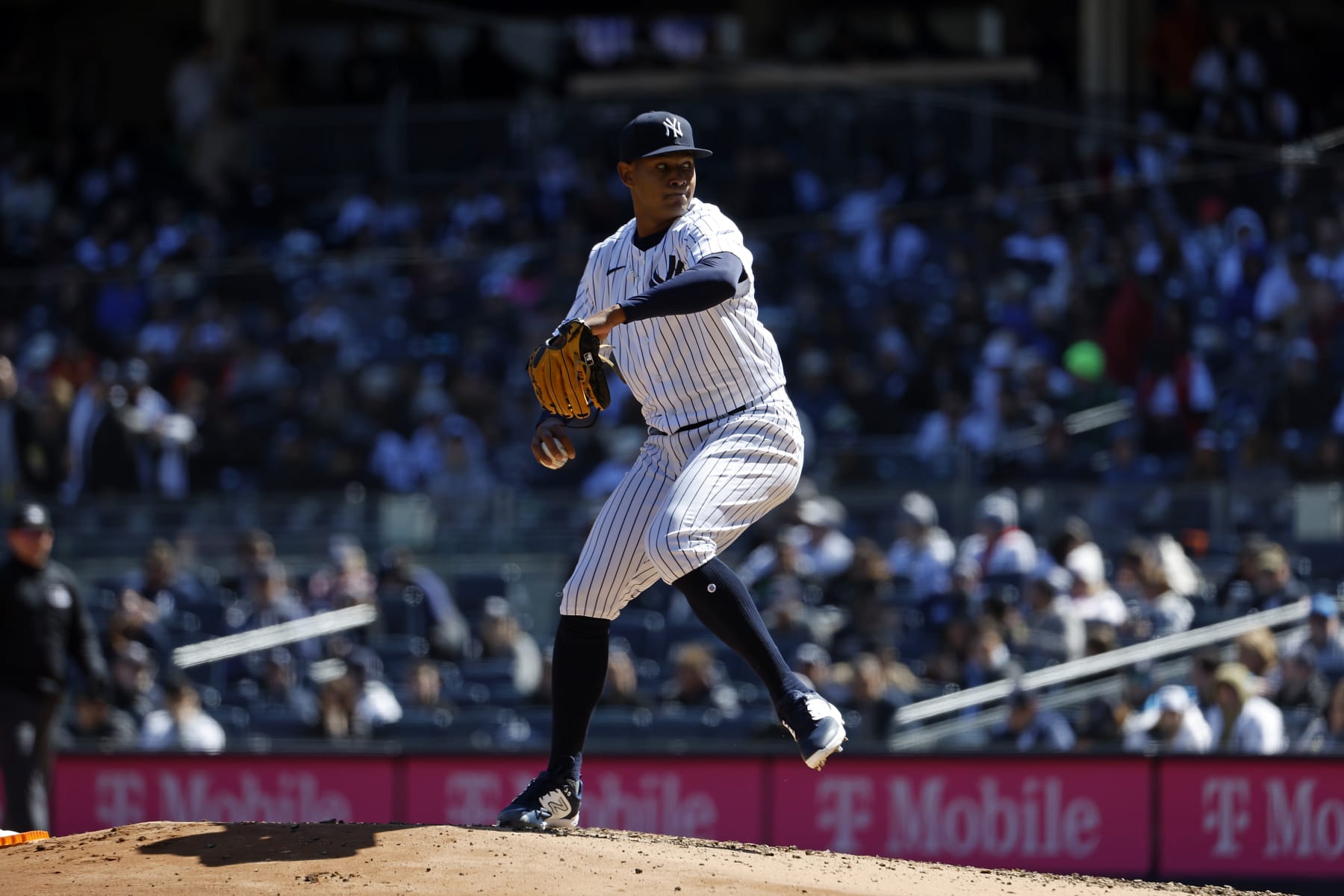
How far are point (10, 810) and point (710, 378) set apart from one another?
4558 mm

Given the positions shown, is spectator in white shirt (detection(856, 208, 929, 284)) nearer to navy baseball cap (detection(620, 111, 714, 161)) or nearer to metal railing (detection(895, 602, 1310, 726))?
metal railing (detection(895, 602, 1310, 726))

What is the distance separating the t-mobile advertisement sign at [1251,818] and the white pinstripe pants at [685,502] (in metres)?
3.99

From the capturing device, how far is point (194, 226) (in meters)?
16.6

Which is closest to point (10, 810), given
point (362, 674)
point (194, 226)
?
point (362, 674)

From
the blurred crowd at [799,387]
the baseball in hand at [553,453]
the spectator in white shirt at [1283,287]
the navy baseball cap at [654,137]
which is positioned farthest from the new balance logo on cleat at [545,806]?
the spectator in white shirt at [1283,287]

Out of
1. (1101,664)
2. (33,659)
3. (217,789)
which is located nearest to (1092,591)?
(1101,664)

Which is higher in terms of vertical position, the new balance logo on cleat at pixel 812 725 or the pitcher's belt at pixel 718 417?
the pitcher's belt at pixel 718 417

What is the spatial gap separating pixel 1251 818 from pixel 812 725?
4.28m

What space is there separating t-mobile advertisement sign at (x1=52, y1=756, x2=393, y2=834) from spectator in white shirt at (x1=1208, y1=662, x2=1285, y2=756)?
3.77 m

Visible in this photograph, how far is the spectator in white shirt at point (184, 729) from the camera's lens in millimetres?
10023

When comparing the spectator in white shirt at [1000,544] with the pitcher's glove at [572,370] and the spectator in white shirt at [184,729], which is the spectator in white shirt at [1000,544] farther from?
the pitcher's glove at [572,370]

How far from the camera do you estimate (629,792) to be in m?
8.79

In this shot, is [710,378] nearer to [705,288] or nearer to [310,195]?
[705,288]

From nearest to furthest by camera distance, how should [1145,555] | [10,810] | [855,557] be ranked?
[10,810] → [1145,555] → [855,557]
